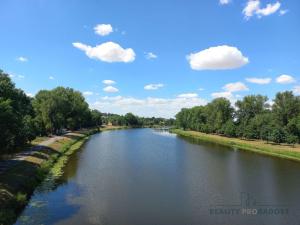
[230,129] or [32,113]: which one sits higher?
[32,113]

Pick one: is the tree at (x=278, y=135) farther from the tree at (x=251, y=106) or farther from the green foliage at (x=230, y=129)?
the tree at (x=251, y=106)

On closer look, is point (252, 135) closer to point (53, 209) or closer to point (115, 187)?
point (115, 187)

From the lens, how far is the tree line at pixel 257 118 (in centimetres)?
7394

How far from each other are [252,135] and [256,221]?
64.9 meters

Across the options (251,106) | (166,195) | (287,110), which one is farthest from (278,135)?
(166,195)

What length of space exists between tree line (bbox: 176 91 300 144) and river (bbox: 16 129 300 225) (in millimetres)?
30960

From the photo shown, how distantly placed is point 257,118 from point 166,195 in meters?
64.4

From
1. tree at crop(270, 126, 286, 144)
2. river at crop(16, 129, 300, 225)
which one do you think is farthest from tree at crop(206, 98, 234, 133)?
river at crop(16, 129, 300, 225)

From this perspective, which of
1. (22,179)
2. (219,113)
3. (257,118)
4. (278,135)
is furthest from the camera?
(219,113)

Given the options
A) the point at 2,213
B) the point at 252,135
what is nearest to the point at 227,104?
the point at 252,135

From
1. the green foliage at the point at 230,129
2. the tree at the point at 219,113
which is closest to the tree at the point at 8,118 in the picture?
the green foliage at the point at 230,129

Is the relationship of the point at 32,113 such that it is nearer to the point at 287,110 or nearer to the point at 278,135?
the point at 278,135

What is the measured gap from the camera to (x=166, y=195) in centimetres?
2806

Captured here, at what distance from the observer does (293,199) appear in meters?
28.4
